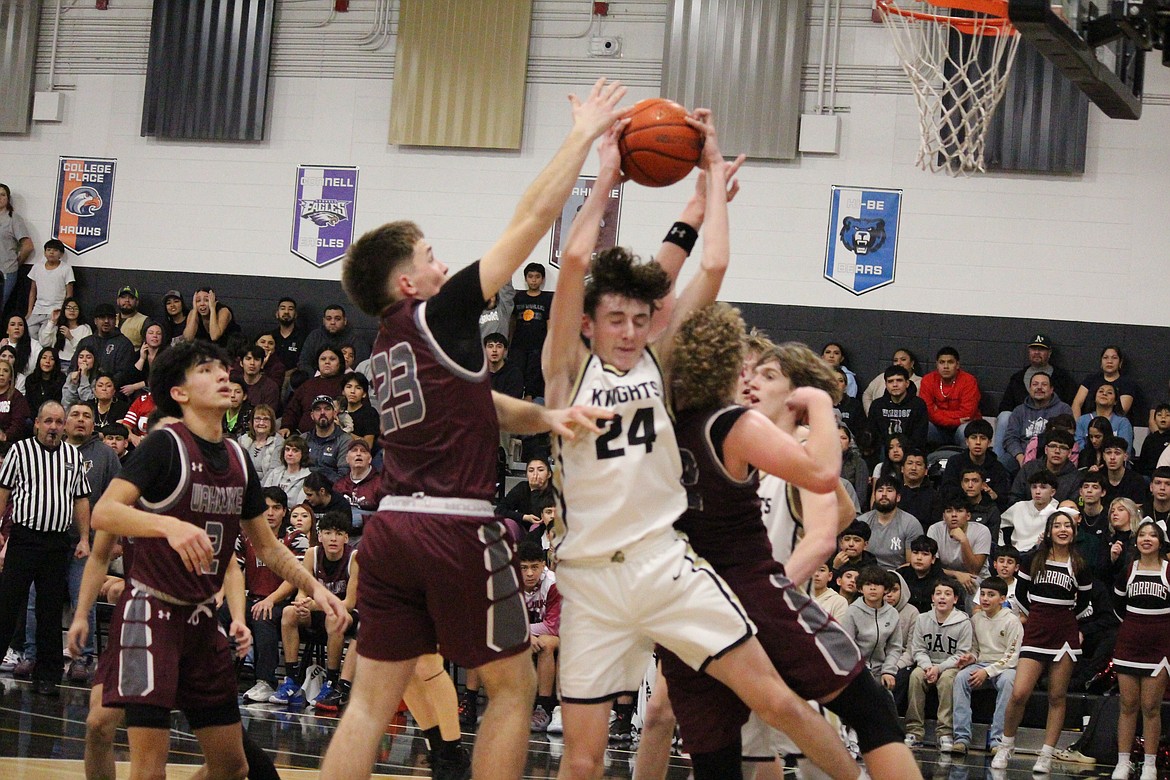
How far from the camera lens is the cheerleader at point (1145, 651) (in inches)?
335

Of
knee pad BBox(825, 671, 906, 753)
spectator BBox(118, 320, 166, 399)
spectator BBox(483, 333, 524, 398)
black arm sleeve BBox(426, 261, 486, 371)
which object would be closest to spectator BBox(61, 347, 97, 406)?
spectator BBox(118, 320, 166, 399)

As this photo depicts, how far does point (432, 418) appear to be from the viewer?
13.0 feet

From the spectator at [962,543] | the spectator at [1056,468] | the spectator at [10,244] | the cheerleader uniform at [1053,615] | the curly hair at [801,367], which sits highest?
the spectator at [10,244]

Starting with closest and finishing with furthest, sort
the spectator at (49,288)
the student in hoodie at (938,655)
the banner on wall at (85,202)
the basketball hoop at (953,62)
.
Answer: the student in hoodie at (938,655) < the basketball hoop at (953,62) < the spectator at (49,288) < the banner on wall at (85,202)

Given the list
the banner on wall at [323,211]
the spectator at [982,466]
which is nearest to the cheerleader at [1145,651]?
the spectator at [982,466]

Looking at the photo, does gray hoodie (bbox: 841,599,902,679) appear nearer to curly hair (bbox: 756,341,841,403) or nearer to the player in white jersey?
curly hair (bbox: 756,341,841,403)

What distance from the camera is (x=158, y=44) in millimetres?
15555

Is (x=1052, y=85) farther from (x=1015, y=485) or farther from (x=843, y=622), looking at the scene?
(x=843, y=622)

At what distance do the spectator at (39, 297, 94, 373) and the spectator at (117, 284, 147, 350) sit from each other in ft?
1.33

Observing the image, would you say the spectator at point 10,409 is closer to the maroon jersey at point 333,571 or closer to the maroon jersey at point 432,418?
the maroon jersey at point 333,571

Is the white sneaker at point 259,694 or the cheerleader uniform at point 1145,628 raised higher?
the cheerleader uniform at point 1145,628

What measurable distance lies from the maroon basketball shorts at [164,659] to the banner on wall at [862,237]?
10.4 m

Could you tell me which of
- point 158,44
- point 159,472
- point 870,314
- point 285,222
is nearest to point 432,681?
point 159,472

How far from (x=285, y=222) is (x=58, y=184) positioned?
114 inches
